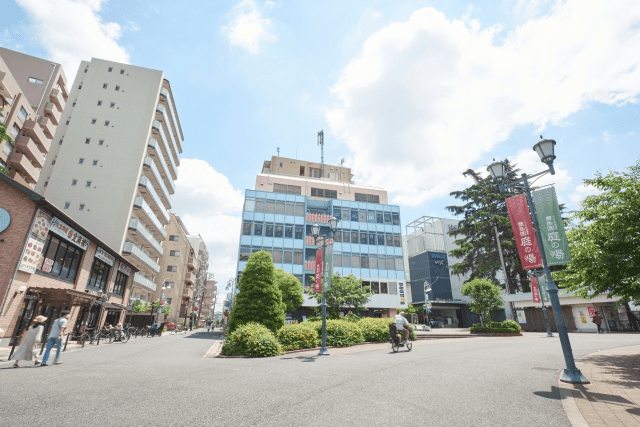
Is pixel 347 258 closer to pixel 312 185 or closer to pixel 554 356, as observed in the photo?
pixel 312 185

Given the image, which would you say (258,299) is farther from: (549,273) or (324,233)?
(324,233)

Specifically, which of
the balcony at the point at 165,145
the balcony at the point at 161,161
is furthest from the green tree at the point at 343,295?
the balcony at the point at 165,145

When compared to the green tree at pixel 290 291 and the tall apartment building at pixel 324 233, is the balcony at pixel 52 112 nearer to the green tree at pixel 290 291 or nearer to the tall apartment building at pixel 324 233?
the tall apartment building at pixel 324 233

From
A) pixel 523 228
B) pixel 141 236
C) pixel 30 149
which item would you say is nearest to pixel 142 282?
pixel 141 236

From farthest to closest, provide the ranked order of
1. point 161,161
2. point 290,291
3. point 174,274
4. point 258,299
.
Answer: point 174,274, point 161,161, point 290,291, point 258,299

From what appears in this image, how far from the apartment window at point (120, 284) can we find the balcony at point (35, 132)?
18644 millimetres

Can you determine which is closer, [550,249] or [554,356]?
[550,249]

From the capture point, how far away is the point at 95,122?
41.2m

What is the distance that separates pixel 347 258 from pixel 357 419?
128 feet

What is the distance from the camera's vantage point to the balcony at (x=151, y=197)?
40125 mm

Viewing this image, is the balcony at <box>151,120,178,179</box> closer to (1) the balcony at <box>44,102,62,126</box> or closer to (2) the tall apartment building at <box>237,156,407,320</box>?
(1) the balcony at <box>44,102,62,126</box>

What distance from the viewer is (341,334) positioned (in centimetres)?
1734

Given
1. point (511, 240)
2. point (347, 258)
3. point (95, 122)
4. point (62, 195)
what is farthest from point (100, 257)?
point (511, 240)

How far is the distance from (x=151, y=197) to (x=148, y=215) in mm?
2585
